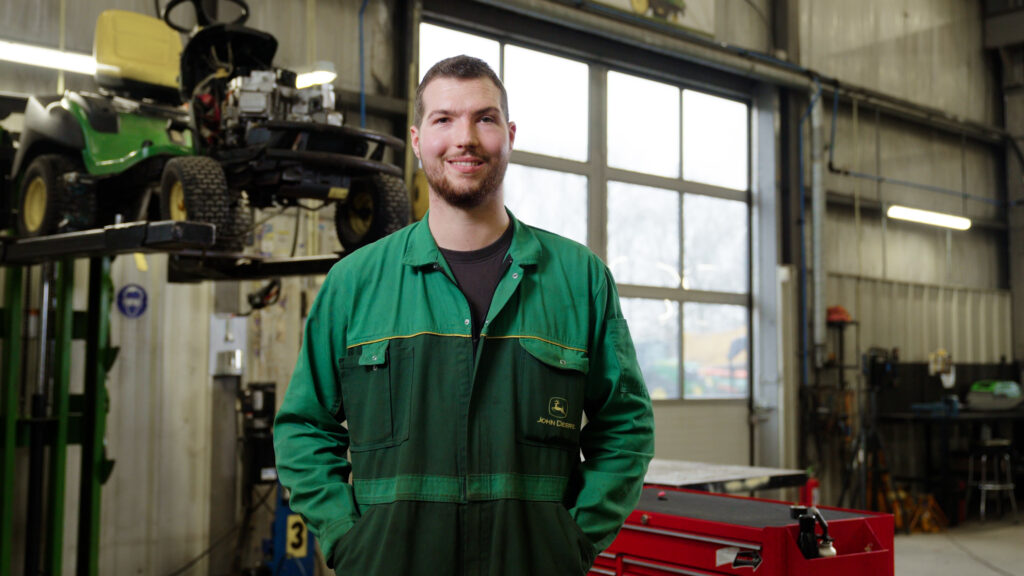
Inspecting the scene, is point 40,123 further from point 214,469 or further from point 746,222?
point 746,222

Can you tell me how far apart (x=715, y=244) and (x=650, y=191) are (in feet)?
3.66

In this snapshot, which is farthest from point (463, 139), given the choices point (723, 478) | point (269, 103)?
point (723, 478)

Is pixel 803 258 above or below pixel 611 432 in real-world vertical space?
above

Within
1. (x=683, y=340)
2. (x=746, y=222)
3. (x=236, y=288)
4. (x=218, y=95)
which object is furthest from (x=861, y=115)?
(x=218, y=95)

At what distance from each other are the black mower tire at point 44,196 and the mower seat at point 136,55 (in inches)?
24.1

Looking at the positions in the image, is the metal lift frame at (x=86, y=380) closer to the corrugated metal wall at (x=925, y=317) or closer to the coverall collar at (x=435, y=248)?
the coverall collar at (x=435, y=248)

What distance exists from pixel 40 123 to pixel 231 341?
1.92 metres

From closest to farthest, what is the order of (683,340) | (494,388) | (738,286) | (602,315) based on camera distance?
1. (494,388)
2. (602,315)
3. (683,340)
4. (738,286)

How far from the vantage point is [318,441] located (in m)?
1.58

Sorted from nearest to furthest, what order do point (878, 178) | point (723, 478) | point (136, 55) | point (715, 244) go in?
point (723, 478) → point (136, 55) → point (715, 244) → point (878, 178)

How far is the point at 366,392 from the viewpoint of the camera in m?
1.57

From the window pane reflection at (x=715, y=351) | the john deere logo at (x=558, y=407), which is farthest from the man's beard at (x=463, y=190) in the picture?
the window pane reflection at (x=715, y=351)

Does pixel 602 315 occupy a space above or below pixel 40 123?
below

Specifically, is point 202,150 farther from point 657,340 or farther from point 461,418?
point 657,340
